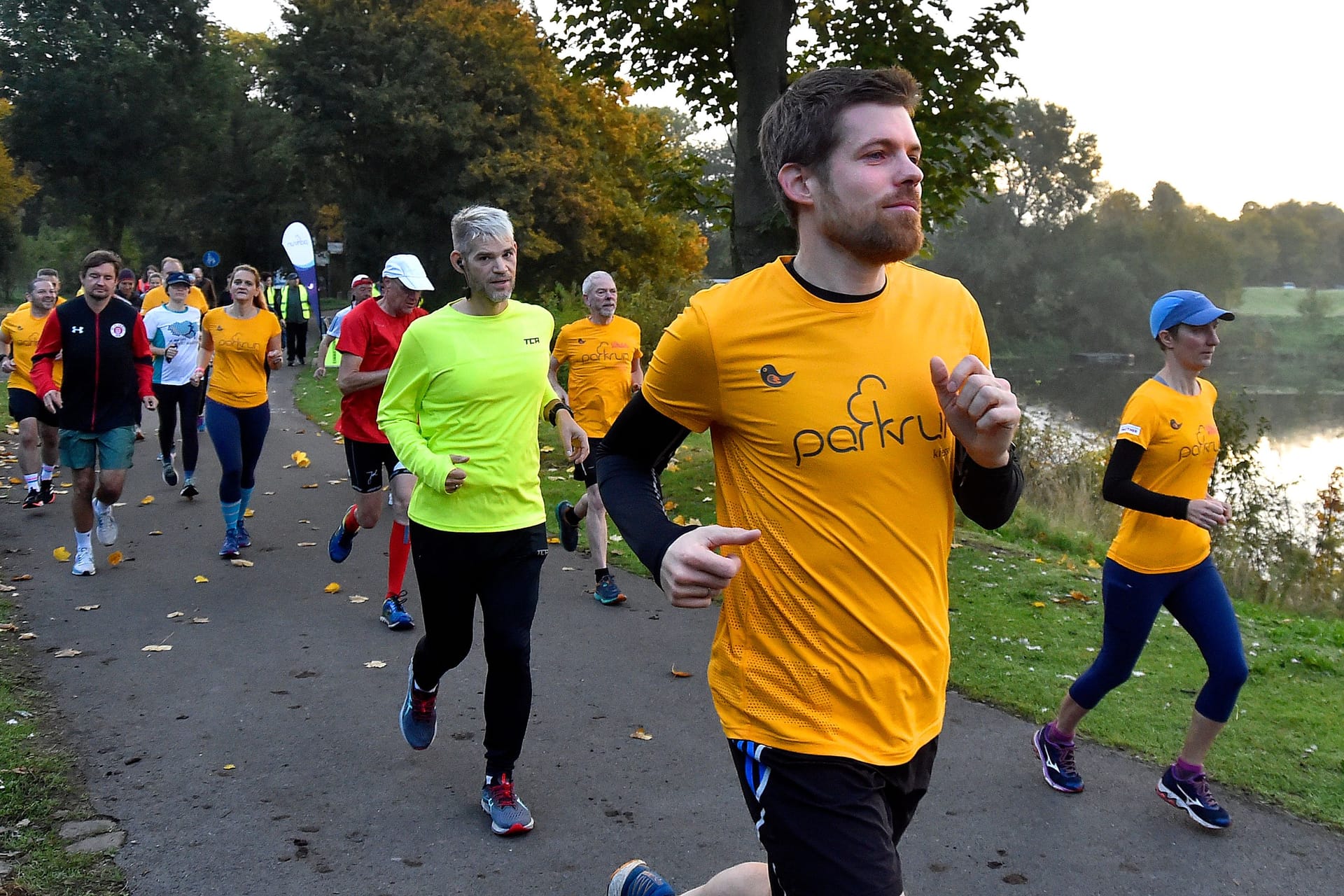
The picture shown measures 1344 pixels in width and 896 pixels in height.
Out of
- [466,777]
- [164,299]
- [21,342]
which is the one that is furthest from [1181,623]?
[164,299]

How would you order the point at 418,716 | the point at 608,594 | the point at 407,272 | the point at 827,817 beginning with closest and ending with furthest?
1. the point at 827,817
2. the point at 418,716
3. the point at 407,272
4. the point at 608,594

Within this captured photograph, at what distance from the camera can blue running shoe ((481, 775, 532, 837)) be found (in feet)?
14.3

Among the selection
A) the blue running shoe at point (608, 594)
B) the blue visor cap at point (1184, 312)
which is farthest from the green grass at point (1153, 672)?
the blue visor cap at point (1184, 312)

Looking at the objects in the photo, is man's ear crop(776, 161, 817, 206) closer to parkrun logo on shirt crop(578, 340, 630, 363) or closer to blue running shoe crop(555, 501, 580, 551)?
blue running shoe crop(555, 501, 580, 551)

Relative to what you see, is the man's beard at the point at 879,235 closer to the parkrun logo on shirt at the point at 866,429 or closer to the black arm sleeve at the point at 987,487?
the parkrun logo on shirt at the point at 866,429

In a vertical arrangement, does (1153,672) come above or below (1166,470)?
below

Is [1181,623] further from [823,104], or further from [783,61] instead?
[783,61]

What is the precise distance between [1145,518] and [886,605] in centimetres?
273

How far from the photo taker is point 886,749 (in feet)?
7.80

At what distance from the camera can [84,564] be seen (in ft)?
27.5

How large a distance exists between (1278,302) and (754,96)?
4925 centimetres

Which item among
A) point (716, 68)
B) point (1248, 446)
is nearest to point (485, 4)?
point (716, 68)

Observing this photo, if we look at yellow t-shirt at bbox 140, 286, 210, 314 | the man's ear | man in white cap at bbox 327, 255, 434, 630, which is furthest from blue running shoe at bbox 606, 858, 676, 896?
yellow t-shirt at bbox 140, 286, 210, 314

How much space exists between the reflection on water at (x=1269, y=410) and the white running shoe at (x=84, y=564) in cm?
1237
